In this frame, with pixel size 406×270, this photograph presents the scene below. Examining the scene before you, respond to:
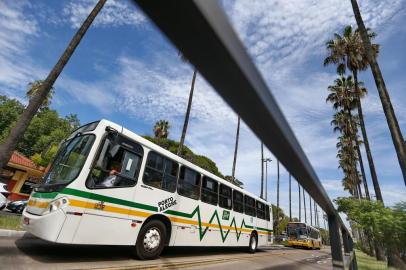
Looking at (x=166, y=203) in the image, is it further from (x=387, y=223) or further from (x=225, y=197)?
(x=387, y=223)

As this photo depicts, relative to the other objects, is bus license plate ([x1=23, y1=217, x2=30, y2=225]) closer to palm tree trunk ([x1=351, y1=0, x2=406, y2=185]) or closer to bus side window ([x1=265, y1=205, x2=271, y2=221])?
palm tree trunk ([x1=351, y1=0, x2=406, y2=185])

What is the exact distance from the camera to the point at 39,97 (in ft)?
40.0

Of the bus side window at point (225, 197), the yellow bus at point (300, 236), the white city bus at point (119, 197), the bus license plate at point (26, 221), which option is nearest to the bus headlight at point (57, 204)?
the white city bus at point (119, 197)

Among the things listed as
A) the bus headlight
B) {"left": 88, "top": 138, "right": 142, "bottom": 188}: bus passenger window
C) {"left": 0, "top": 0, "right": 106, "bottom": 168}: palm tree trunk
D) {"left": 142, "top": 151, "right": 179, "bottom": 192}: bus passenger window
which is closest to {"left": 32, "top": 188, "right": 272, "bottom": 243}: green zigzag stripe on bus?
the bus headlight

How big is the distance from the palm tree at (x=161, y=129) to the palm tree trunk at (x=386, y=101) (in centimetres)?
3442

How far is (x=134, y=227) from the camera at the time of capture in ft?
23.8

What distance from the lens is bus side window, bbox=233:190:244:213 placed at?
1302cm

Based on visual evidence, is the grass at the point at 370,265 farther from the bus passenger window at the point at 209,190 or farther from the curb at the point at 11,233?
the curb at the point at 11,233

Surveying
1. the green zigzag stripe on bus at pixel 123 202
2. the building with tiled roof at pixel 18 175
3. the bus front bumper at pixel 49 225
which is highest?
the building with tiled roof at pixel 18 175

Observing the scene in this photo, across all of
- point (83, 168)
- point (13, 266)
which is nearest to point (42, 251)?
point (13, 266)

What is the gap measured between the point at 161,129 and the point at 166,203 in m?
36.5

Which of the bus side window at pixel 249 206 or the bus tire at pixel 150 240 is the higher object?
the bus side window at pixel 249 206

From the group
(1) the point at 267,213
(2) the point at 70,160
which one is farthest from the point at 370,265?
(2) the point at 70,160

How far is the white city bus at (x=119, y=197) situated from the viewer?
19.9 ft
